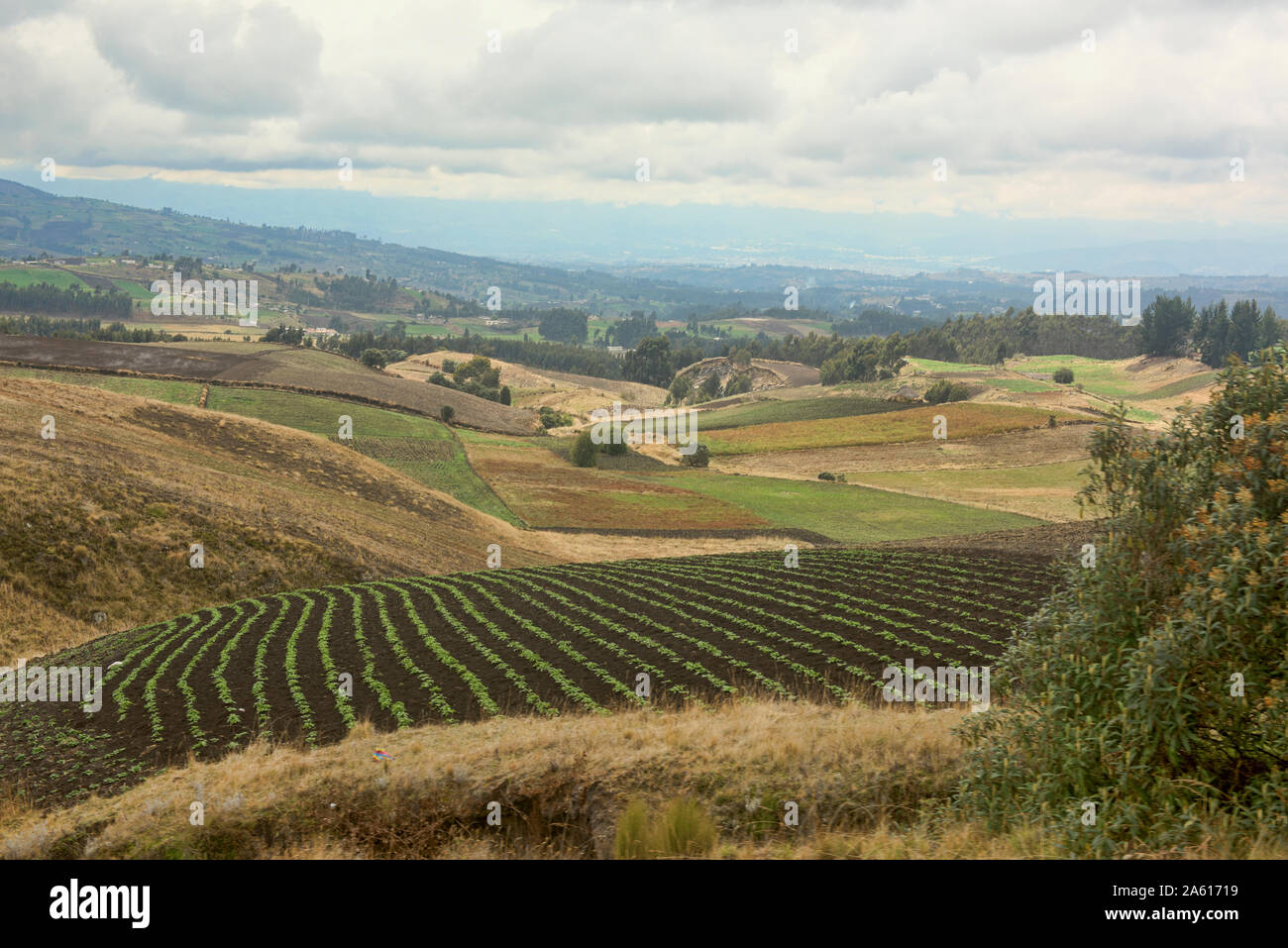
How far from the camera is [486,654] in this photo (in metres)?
23.2

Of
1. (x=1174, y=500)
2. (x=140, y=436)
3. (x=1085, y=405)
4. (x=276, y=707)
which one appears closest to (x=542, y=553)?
(x=140, y=436)

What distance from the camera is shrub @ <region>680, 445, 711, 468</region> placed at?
10000 cm

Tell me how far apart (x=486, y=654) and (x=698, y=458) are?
260 ft

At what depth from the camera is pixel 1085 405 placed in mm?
119812

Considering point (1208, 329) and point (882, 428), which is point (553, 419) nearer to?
point (882, 428)

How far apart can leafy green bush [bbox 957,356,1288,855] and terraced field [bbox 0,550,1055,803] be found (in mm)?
7236

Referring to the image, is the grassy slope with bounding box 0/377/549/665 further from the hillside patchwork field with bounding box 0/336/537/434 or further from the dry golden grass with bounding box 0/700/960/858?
the hillside patchwork field with bounding box 0/336/537/434

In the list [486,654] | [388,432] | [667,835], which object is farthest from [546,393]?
[667,835]

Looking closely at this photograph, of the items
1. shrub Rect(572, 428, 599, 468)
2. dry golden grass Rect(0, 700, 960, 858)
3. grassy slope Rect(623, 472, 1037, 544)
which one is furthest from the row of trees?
dry golden grass Rect(0, 700, 960, 858)

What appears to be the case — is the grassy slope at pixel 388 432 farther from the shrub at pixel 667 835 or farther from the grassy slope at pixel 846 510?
the shrub at pixel 667 835

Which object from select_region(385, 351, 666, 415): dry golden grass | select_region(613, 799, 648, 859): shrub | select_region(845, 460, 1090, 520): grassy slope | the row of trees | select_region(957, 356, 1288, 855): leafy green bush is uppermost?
the row of trees

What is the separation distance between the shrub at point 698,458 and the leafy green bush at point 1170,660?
88.4 metres
